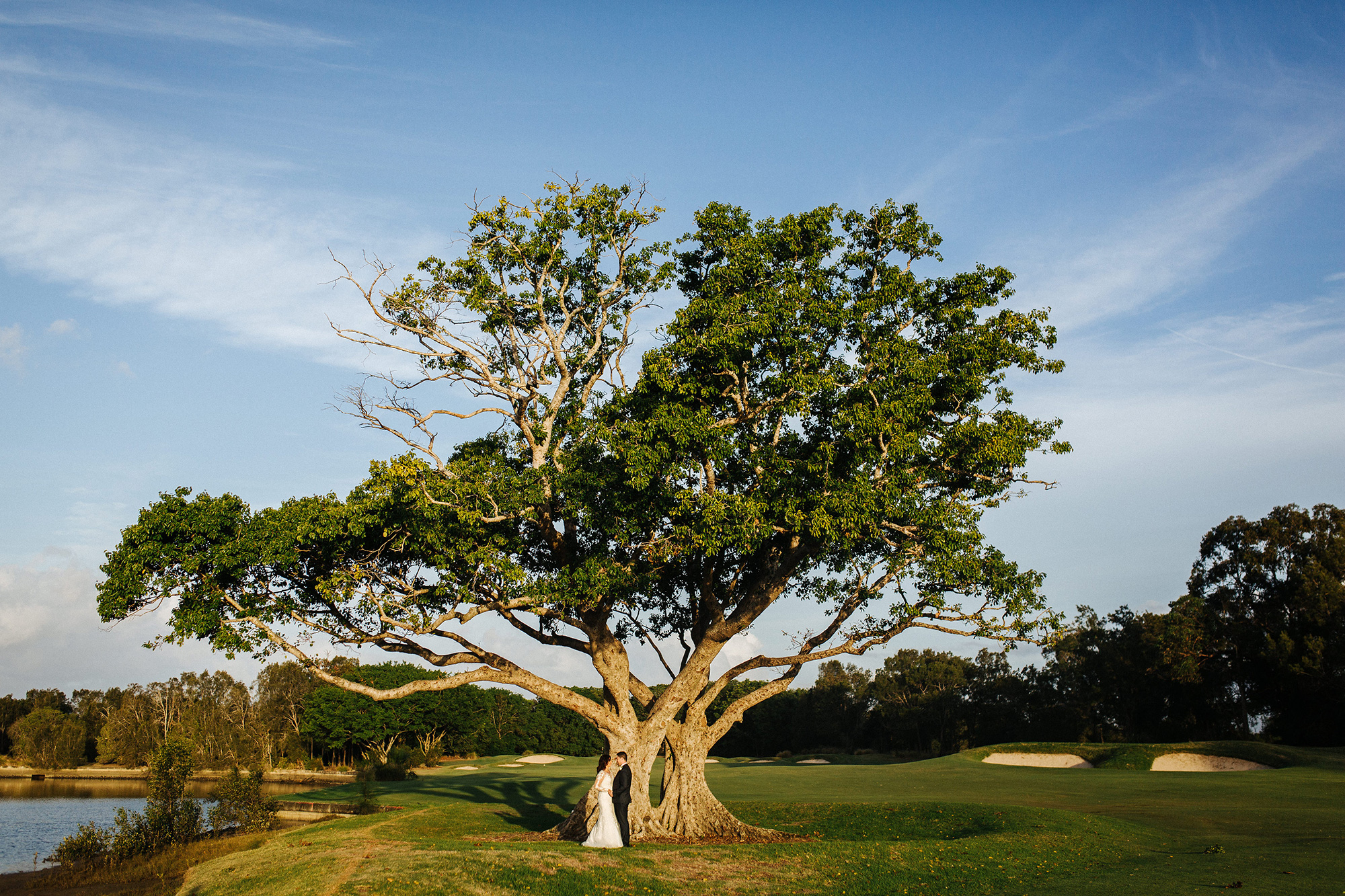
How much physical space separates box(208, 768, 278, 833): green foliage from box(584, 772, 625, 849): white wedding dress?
12136 millimetres

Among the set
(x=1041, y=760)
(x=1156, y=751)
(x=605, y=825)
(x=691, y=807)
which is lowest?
(x=1041, y=760)

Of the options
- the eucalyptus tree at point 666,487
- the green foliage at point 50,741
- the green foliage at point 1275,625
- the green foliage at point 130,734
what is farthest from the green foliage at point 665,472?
the green foliage at point 50,741

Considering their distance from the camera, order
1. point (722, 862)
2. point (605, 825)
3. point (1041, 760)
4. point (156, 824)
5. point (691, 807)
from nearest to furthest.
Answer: point (722, 862)
point (605, 825)
point (691, 807)
point (156, 824)
point (1041, 760)

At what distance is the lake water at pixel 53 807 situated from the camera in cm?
2623

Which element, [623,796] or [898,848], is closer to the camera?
[898,848]

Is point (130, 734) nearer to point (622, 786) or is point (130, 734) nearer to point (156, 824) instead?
point (156, 824)

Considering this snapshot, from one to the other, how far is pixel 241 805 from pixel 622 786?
12523 millimetres

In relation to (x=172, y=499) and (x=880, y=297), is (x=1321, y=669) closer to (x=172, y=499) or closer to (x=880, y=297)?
(x=880, y=297)

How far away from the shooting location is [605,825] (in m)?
17.9

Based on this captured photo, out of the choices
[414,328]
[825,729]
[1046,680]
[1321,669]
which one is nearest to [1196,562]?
[1321,669]

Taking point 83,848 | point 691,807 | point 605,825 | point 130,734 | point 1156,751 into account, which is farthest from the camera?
point 130,734

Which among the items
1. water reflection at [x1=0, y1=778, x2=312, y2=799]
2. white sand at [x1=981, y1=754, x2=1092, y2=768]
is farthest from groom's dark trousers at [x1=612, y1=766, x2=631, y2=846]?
white sand at [x1=981, y1=754, x2=1092, y2=768]

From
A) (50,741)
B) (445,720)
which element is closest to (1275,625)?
(445,720)

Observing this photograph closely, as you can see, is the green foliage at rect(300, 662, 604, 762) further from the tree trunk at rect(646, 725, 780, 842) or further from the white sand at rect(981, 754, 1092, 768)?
the tree trunk at rect(646, 725, 780, 842)
